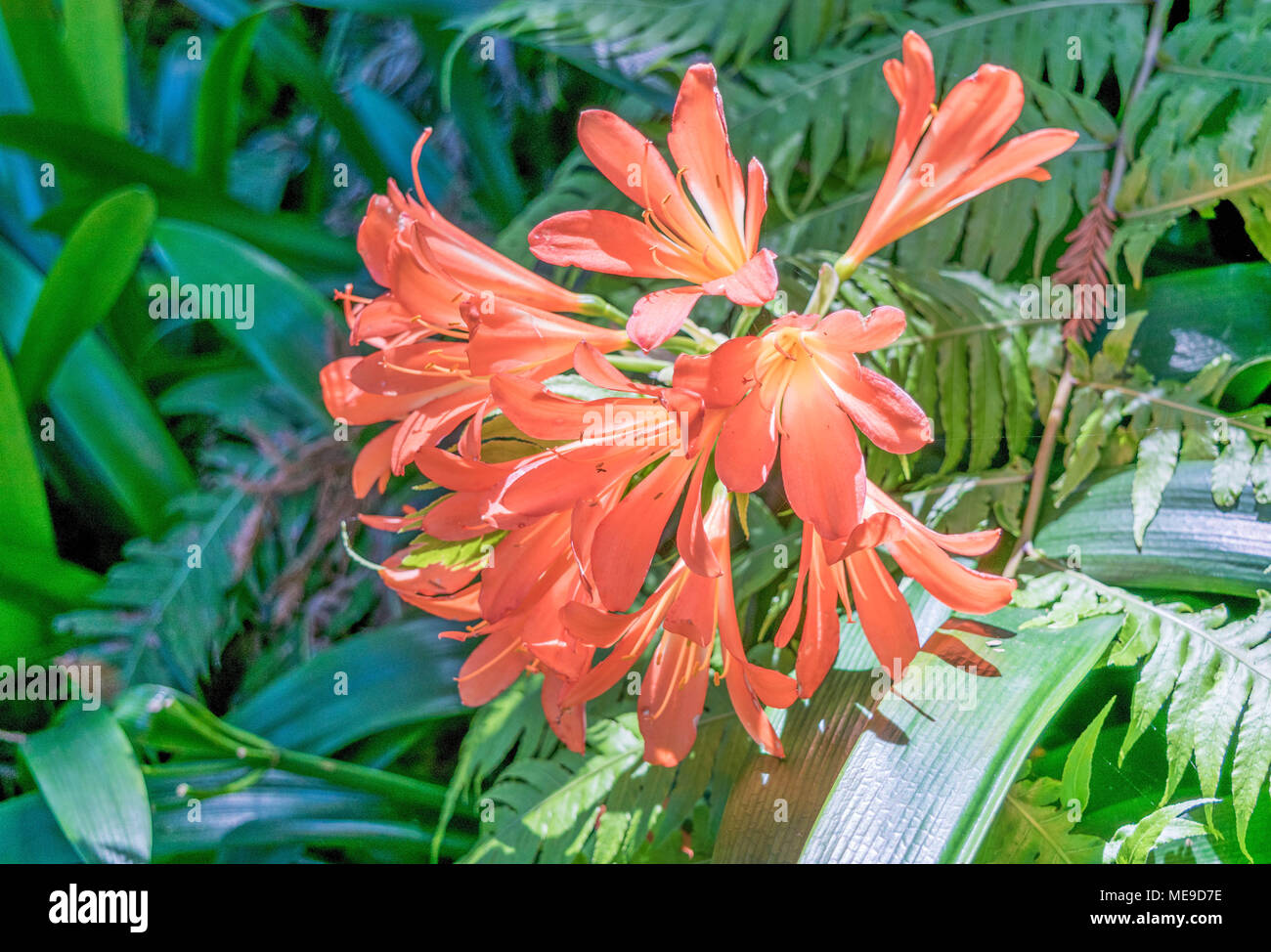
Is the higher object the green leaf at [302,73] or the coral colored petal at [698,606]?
the green leaf at [302,73]

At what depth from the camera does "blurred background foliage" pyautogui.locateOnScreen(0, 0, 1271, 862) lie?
2.09 feet

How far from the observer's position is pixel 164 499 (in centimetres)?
87

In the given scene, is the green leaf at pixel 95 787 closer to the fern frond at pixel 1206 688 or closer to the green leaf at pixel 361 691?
the green leaf at pixel 361 691

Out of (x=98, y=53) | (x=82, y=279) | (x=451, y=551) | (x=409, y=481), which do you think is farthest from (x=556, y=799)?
(x=98, y=53)

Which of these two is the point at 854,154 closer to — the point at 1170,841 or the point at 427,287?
the point at 427,287

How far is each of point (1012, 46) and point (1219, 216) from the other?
0.71 feet

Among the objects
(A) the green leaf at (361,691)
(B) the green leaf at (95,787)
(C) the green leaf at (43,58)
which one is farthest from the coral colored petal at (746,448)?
(C) the green leaf at (43,58)

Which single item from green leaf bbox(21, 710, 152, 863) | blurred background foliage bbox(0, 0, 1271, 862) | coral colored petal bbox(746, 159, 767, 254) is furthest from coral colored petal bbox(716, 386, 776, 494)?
green leaf bbox(21, 710, 152, 863)

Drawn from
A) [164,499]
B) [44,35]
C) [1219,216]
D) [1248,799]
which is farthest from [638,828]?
[44,35]

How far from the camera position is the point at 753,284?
485 mm

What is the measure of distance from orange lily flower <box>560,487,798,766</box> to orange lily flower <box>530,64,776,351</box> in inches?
6.1

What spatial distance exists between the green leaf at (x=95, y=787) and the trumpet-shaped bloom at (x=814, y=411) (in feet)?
2.16

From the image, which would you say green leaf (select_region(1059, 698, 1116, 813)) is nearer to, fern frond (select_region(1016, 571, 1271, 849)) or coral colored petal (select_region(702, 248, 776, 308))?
fern frond (select_region(1016, 571, 1271, 849))

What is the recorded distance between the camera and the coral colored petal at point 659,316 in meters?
0.49
